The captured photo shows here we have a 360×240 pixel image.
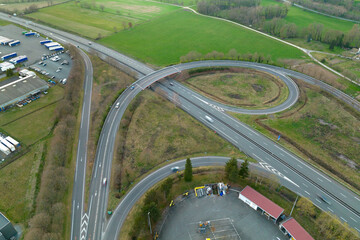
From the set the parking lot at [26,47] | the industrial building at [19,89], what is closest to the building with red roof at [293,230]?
the industrial building at [19,89]

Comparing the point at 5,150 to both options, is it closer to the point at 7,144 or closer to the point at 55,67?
the point at 7,144

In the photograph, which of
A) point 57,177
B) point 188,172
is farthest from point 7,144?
point 188,172

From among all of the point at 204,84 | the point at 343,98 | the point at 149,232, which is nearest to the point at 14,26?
the point at 204,84

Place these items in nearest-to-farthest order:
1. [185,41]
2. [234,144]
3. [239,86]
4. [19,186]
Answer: [19,186] < [234,144] < [239,86] < [185,41]

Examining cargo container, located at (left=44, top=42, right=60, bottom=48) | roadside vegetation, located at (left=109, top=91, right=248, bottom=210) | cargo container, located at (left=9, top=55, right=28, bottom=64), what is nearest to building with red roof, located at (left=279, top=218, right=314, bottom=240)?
roadside vegetation, located at (left=109, top=91, right=248, bottom=210)

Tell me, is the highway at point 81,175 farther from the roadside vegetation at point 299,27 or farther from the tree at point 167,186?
the roadside vegetation at point 299,27

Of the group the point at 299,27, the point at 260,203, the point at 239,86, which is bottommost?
the point at 260,203

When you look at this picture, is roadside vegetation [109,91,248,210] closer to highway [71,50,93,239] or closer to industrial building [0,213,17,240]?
highway [71,50,93,239]
